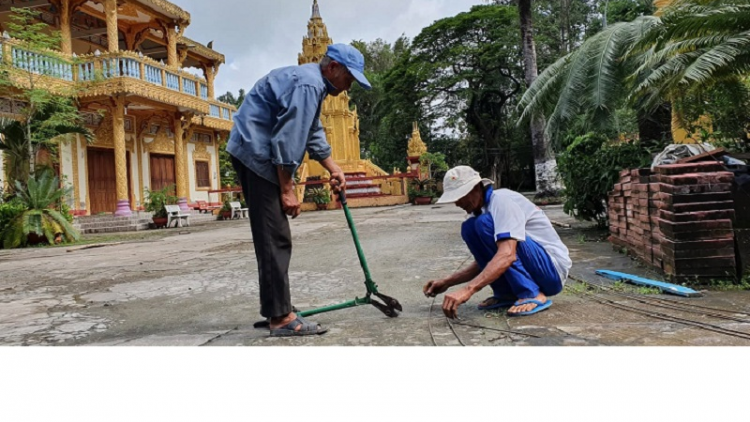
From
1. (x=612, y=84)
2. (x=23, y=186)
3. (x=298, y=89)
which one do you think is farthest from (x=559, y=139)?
(x=23, y=186)

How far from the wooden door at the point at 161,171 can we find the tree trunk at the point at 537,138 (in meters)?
9.63

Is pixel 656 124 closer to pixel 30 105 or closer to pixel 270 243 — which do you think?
pixel 270 243

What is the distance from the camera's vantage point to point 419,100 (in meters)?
14.9

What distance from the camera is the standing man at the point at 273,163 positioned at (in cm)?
195

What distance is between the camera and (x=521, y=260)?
2.15 metres

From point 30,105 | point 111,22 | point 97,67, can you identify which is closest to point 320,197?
point 97,67

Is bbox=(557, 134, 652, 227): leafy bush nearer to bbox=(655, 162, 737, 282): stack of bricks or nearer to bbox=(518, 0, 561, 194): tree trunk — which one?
bbox=(655, 162, 737, 282): stack of bricks

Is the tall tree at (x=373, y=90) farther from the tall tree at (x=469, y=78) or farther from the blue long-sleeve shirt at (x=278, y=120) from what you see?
the blue long-sleeve shirt at (x=278, y=120)

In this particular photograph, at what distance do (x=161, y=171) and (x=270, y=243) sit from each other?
43.2ft

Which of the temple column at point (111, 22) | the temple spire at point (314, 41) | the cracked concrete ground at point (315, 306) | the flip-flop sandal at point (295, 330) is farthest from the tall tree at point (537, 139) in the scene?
the flip-flop sandal at point (295, 330)

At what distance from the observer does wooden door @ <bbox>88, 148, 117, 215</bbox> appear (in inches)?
461

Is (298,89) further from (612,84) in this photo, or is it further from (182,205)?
(182,205)

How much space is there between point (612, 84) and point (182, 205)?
9757 mm

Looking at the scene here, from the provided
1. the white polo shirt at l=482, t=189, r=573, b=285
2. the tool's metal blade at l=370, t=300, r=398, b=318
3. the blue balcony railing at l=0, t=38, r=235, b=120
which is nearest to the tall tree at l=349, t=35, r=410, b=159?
the blue balcony railing at l=0, t=38, r=235, b=120
